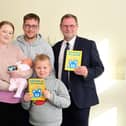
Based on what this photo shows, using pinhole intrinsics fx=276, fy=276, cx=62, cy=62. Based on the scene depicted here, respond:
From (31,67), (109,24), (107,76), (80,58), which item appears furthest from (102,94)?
(31,67)

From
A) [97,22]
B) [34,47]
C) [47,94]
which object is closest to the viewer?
[47,94]

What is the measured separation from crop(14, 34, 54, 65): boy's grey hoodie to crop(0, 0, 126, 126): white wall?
910 millimetres

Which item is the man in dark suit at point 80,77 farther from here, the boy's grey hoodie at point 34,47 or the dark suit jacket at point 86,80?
the boy's grey hoodie at point 34,47

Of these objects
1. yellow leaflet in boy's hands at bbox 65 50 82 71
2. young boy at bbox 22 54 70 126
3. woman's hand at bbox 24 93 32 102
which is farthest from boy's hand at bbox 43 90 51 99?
yellow leaflet in boy's hands at bbox 65 50 82 71

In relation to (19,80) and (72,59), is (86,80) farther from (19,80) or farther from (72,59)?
(19,80)

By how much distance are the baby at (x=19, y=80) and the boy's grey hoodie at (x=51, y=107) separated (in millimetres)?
103

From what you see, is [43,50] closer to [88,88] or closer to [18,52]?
[18,52]

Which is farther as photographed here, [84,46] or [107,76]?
[107,76]

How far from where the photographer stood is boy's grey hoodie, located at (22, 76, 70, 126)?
1978 mm

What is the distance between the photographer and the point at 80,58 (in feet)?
7.13

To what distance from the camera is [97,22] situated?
3070 millimetres

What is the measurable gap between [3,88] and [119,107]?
147 cm

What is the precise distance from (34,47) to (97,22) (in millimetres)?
1138

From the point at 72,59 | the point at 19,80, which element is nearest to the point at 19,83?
the point at 19,80
